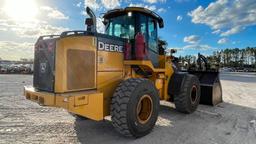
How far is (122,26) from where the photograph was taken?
6.41m

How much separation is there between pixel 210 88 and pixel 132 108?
5.13m

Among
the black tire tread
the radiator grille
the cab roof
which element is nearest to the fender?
the cab roof

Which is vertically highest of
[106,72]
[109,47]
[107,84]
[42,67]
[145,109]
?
[109,47]

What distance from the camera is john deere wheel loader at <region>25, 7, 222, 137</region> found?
15.3 ft

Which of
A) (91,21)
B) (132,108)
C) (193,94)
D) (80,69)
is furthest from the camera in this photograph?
(193,94)

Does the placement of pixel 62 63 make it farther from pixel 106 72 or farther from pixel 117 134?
pixel 117 134

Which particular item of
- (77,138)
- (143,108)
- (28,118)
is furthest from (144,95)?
(28,118)

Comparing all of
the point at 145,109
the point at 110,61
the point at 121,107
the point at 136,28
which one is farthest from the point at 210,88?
the point at 121,107

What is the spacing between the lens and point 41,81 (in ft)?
16.7

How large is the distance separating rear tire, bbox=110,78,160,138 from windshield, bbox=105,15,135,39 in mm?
1485

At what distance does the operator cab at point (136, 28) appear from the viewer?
19.4 feet

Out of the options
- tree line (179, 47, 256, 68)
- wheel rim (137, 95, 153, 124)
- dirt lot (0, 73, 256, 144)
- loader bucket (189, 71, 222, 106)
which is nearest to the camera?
dirt lot (0, 73, 256, 144)

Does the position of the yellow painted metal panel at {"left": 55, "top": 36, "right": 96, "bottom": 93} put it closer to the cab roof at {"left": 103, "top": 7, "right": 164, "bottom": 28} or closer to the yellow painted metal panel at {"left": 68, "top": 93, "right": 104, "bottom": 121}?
the yellow painted metal panel at {"left": 68, "top": 93, "right": 104, "bottom": 121}

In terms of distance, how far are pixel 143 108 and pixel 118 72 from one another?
3.43ft
